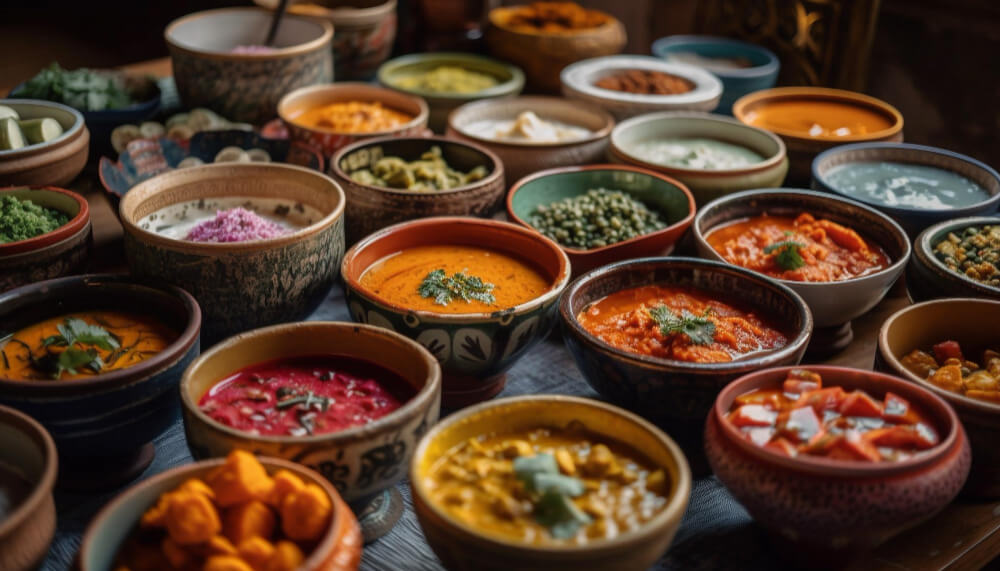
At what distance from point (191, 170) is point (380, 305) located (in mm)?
813

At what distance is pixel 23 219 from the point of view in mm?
2141

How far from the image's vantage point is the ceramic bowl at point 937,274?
2148 millimetres

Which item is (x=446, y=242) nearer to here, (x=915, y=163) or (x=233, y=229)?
(x=233, y=229)

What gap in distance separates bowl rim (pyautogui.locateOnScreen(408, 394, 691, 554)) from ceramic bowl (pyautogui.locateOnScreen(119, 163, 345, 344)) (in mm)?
667

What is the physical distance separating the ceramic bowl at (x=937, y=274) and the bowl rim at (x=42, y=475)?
2.00m

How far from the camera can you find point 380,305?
1938mm

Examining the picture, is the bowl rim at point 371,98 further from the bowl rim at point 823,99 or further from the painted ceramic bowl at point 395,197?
the bowl rim at point 823,99

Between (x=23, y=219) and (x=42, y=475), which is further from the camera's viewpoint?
(x=23, y=219)

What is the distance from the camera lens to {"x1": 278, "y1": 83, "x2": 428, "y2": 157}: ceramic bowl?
281 centimetres

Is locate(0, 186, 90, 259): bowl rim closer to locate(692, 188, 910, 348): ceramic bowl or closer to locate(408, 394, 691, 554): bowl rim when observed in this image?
locate(408, 394, 691, 554): bowl rim

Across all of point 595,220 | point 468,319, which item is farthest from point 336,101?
point 468,319

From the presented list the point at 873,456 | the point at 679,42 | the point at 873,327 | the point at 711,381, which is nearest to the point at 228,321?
the point at 711,381

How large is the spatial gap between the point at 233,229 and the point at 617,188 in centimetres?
123

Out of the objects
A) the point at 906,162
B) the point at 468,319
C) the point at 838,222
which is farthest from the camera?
the point at 906,162
